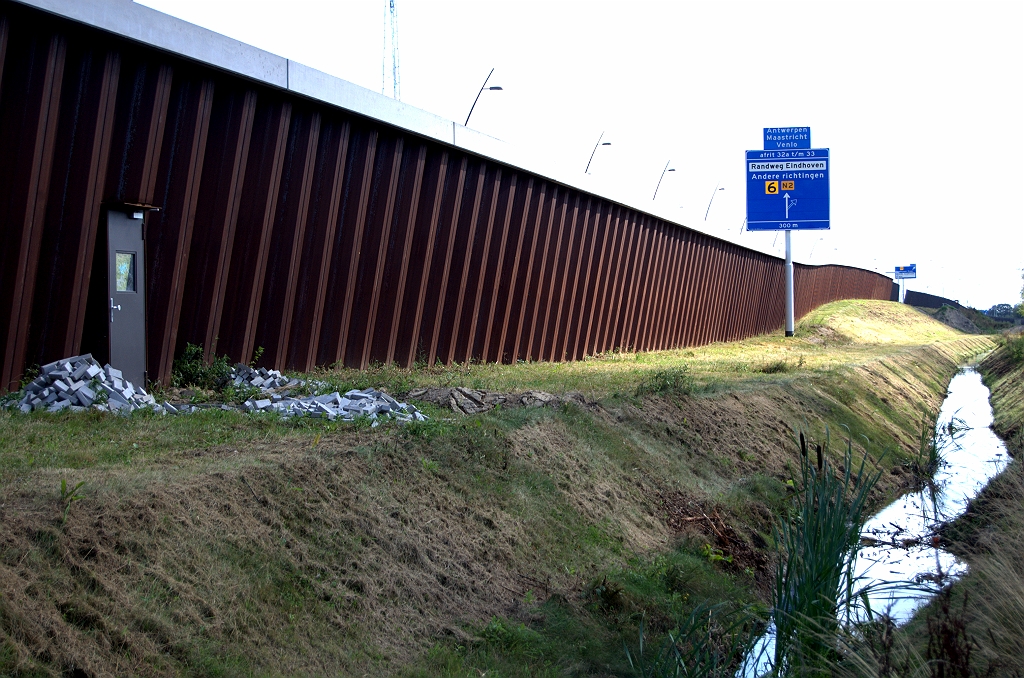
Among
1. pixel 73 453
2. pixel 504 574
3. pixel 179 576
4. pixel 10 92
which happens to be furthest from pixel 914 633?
pixel 10 92

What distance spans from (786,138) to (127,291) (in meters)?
25.6

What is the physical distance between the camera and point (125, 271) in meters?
10.6

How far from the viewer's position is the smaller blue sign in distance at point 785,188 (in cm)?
3128

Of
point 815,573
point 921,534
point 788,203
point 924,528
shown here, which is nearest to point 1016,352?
point 788,203

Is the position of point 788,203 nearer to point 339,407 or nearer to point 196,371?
point 196,371

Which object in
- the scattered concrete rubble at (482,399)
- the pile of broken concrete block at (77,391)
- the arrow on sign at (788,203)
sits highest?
the arrow on sign at (788,203)

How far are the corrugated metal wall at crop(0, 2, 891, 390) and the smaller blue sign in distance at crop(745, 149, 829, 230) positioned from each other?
12.1 meters

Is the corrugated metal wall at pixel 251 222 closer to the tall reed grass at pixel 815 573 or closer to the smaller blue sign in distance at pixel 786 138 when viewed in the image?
the tall reed grass at pixel 815 573

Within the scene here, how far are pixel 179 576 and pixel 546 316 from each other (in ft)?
49.6

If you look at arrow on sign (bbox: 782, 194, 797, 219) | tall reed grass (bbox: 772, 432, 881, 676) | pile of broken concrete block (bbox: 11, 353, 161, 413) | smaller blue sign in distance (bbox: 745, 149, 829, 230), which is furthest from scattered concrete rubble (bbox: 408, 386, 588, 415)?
arrow on sign (bbox: 782, 194, 797, 219)

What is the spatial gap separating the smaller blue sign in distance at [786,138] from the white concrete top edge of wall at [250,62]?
56.4 ft

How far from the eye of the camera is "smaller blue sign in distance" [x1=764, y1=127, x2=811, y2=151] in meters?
31.4

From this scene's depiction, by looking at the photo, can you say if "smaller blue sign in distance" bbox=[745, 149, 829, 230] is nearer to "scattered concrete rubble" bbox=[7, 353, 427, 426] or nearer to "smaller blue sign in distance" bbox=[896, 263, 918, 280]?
"scattered concrete rubble" bbox=[7, 353, 427, 426]

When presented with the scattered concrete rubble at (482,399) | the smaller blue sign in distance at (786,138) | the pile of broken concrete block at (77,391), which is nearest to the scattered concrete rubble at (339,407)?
the scattered concrete rubble at (482,399)
